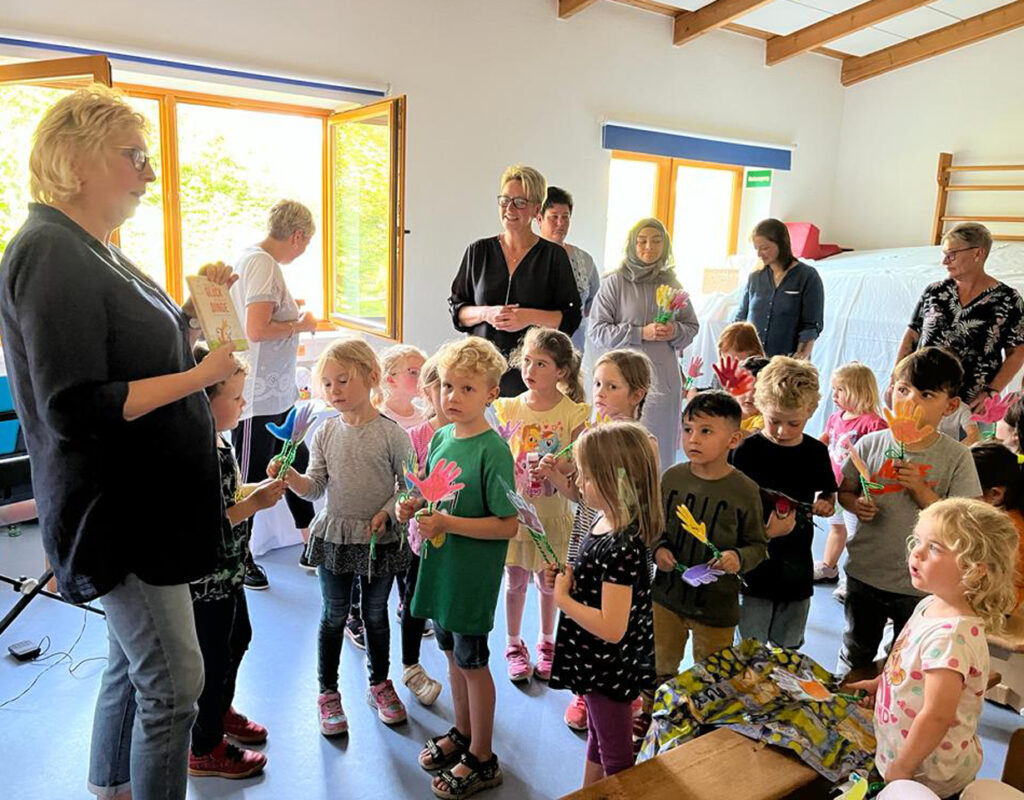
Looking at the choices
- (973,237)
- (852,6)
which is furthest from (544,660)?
(852,6)

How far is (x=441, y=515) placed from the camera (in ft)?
5.46

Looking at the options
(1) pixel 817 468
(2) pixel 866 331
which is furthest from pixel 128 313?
(2) pixel 866 331

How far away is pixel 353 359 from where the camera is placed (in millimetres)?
1948

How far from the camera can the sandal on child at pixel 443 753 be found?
1.89 meters

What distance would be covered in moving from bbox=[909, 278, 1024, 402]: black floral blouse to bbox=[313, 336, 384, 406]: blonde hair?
7.76 ft

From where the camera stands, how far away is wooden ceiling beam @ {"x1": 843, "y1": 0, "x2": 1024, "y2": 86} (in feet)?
19.1

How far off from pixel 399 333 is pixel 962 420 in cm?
259

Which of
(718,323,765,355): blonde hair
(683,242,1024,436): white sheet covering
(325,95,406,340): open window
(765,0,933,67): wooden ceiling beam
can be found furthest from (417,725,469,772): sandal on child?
(765,0,933,67): wooden ceiling beam

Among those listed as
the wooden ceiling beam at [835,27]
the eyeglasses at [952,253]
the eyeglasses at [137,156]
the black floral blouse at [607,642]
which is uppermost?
the wooden ceiling beam at [835,27]

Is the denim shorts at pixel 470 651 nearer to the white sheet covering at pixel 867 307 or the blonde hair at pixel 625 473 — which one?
the blonde hair at pixel 625 473

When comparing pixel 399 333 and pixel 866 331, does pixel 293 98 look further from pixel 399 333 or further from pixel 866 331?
pixel 866 331

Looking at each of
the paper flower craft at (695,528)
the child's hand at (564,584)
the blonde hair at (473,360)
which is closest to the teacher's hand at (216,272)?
the blonde hair at (473,360)

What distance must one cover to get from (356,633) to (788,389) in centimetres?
160

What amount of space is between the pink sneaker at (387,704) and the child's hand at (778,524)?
43.7 inches
